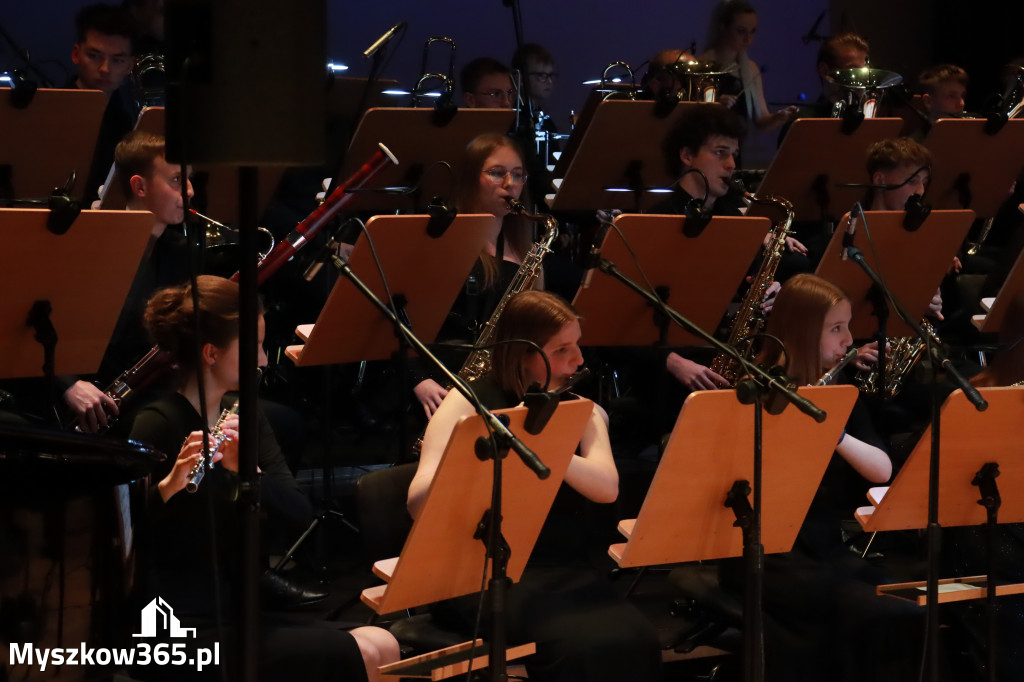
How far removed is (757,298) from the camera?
4121 mm

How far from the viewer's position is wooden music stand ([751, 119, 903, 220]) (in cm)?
425

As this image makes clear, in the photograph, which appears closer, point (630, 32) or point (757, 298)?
point (757, 298)

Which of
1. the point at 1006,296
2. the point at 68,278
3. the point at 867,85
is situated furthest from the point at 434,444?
the point at 867,85

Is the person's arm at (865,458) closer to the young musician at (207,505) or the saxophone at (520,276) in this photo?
the saxophone at (520,276)

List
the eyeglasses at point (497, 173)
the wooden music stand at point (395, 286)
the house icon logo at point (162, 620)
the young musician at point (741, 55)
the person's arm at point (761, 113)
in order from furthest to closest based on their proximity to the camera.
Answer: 1. the young musician at point (741, 55)
2. the person's arm at point (761, 113)
3. the eyeglasses at point (497, 173)
4. the wooden music stand at point (395, 286)
5. the house icon logo at point (162, 620)

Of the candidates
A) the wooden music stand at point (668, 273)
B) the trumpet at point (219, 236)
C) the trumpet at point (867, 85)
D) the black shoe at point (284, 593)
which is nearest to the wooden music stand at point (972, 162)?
the trumpet at point (867, 85)

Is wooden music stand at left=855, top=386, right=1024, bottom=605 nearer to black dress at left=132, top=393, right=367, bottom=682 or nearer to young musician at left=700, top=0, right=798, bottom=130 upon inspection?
black dress at left=132, top=393, right=367, bottom=682

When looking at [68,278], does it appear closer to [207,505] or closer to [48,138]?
[207,505]

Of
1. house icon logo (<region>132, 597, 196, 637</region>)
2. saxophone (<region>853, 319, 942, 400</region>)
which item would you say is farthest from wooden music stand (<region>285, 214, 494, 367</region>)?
saxophone (<region>853, 319, 942, 400</region>)

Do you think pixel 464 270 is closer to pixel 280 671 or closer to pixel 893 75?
pixel 280 671

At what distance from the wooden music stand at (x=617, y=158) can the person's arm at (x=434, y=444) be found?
Result: 158 centimetres

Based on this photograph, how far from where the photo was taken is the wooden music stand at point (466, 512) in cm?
223

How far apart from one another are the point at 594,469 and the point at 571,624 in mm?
330

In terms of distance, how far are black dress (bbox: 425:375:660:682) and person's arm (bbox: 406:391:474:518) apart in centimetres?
18
